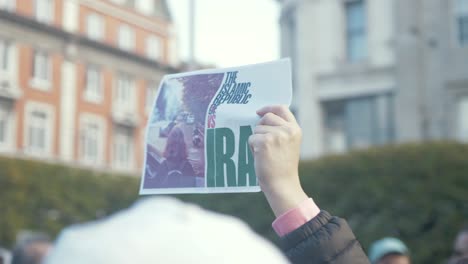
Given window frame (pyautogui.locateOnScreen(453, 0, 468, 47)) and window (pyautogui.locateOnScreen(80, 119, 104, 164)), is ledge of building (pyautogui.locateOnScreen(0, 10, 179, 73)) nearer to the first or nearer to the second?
window (pyautogui.locateOnScreen(80, 119, 104, 164))

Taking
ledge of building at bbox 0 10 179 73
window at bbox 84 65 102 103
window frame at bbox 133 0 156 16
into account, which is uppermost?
window frame at bbox 133 0 156 16

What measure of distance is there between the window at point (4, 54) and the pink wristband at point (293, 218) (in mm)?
34013

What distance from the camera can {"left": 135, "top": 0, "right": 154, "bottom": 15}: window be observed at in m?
44.2

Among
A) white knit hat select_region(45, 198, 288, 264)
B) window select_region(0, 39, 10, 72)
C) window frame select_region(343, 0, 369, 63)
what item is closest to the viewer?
white knit hat select_region(45, 198, 288, 264)

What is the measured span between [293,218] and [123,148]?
132ft

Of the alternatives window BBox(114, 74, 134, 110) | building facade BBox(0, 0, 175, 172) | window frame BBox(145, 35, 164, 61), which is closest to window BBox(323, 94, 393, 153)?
building facade BBox(0, 0, 175, 172)

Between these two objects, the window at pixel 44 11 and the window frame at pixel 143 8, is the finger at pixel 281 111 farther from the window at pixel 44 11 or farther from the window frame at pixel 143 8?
the window frame at pixel 143 8

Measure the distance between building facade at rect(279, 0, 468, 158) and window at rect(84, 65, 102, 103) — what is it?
15460 millimetres

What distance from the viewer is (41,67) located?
36250 millimetres

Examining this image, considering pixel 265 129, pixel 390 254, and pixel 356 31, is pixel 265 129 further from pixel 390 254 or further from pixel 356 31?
pixel 356 31

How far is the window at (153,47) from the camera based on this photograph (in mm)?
44062

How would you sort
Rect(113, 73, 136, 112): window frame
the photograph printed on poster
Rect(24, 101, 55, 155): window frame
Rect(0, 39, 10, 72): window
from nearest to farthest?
the photograph printed on poster < Rect(0, 39, 10, 72): window < Rect(24, 101, 55, 155): window frame < Rect(113, 73, 136, 112): window frame

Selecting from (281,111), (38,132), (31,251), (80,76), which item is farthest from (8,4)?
(281,111)

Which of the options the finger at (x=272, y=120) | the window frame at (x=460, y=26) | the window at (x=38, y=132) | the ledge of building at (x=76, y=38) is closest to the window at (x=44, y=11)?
the ledge of building at (x=76, y=38)
